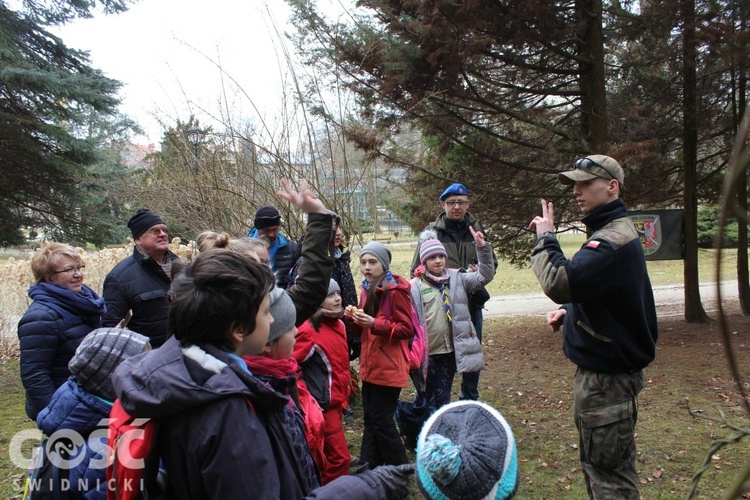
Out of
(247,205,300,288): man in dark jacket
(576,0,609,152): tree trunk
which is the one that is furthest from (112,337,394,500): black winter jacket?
(576,0,609,152): tree trunk

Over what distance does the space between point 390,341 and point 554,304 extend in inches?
415

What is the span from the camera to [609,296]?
2740mm

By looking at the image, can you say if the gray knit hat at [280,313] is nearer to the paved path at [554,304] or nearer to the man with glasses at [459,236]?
the man with glasses at [459,236]

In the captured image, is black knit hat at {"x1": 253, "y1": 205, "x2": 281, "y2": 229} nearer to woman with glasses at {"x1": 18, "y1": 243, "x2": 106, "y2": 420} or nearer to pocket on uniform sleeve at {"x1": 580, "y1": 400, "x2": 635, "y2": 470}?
woman with glasses at {"x1": 18, "y1": 243, "x2": 106, "y2": 420}

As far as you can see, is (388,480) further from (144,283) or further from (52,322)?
(144,283)

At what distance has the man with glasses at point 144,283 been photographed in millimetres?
3570

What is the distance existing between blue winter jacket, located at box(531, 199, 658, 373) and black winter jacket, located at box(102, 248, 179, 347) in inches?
101

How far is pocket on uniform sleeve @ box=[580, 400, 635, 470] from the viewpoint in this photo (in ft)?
9.02

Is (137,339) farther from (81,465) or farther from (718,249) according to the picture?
(718,249)

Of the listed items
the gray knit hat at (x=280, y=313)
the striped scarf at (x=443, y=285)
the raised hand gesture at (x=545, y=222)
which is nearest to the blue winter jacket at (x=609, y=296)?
the raised hand gesture at (x=545, y=222)

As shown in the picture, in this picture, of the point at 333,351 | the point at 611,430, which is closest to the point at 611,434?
the point at 611,430

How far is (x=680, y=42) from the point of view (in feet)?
23.9

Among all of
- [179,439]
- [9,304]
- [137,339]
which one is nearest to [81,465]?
[137,339]

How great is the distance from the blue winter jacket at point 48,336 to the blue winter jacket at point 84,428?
2.99ft
